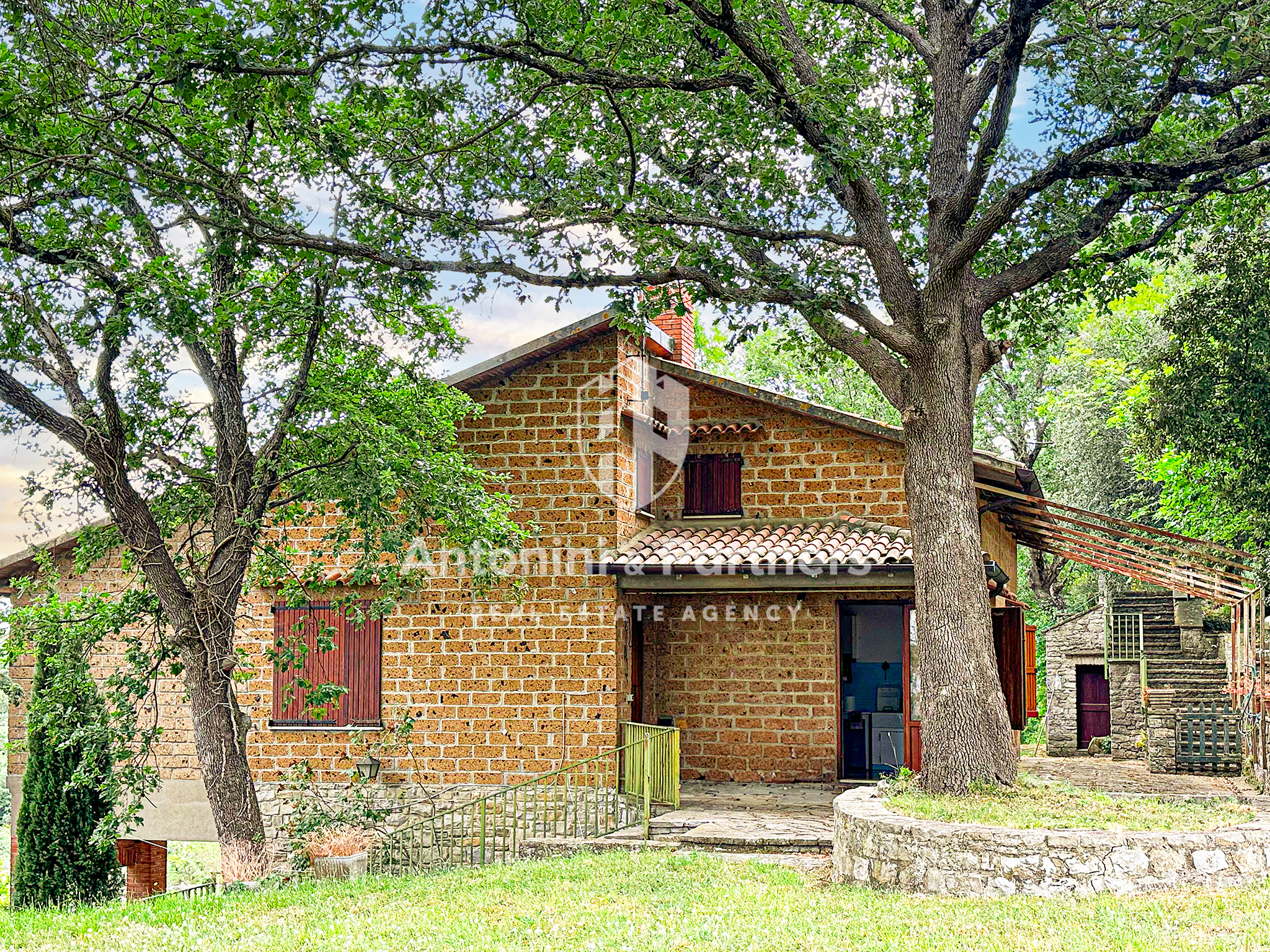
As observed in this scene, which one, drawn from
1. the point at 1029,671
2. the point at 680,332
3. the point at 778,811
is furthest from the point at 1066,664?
the point at 778,811

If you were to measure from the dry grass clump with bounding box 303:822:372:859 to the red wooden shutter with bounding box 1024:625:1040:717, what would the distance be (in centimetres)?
864

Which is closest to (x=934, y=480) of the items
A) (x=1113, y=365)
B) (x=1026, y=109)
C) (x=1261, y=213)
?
(x=1026, y=109)

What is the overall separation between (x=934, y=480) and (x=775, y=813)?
14.5ft

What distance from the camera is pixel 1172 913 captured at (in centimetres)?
665

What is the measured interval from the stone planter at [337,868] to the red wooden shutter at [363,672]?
130 inches

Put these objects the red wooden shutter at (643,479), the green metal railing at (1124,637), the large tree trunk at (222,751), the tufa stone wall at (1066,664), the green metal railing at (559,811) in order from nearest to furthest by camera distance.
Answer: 1. the large tree trunk at (222,751)
2. the green metal railing at (559,811)
3. the red wooden shutter at (643,479)
4. the green metal railing at (1124,637)
5. the tufa stone wall at (1066,664)

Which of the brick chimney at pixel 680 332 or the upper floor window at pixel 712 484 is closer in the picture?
the upper floor window at pixel 712 484

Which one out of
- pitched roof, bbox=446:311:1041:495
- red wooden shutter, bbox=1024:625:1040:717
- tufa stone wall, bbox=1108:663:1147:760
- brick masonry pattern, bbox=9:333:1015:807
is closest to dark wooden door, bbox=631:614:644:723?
brick masonry pattern, bbox=9:333:1015:807

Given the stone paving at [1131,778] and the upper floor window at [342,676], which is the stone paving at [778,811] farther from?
the upper floor window at [342,676]

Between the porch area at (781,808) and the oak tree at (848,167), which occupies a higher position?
the oak tree at (848,167)

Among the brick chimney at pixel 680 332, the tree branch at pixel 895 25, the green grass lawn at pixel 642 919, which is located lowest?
the green grass lawn at pixel 642 919
